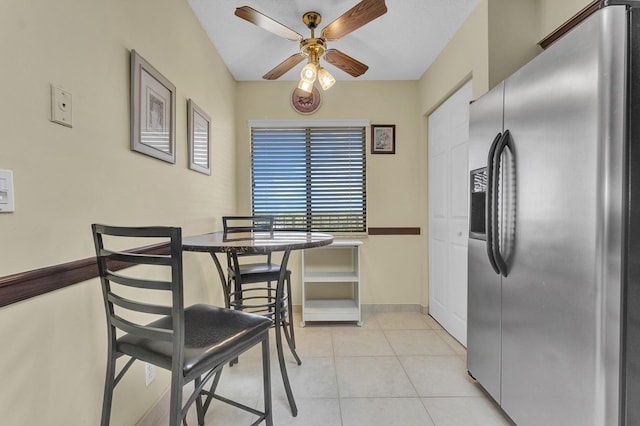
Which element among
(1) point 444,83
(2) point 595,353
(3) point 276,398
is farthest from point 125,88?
(1) point 444,83

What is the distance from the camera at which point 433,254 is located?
2824mm

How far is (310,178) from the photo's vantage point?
3111mm

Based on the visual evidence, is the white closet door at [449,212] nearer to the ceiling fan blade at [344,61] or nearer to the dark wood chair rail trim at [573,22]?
the dark wood chair rail trim at [573,22]

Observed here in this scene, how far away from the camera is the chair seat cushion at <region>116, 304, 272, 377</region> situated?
0.94m

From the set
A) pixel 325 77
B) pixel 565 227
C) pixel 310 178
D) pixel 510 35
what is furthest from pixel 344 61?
pixel 565 227

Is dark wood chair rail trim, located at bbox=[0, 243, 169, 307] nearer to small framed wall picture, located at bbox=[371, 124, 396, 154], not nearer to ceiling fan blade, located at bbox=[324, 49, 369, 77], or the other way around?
ceiling fan blade, located at bbox=[324, 49, 369, 77]

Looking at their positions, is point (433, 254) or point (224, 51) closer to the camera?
point (224, 51)

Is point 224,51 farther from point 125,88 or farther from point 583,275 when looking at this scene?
point 583,275

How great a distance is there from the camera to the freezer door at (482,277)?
1.48m

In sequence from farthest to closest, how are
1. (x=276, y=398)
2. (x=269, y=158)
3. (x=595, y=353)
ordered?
1. (x=269, y=158)
2. (x=276, y=398)
3. (x=595, y=353)

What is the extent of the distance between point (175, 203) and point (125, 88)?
68 centimetres

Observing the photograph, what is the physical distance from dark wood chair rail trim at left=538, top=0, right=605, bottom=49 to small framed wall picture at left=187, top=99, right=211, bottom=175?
2326 mm

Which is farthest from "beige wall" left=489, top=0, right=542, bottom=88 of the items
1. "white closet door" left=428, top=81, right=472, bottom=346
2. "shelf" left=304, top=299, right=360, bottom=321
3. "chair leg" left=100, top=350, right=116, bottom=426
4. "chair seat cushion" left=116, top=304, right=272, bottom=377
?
"chair leg" left=100, top=350, right=116, bottom=426

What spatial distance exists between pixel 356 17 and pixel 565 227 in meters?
1.44
